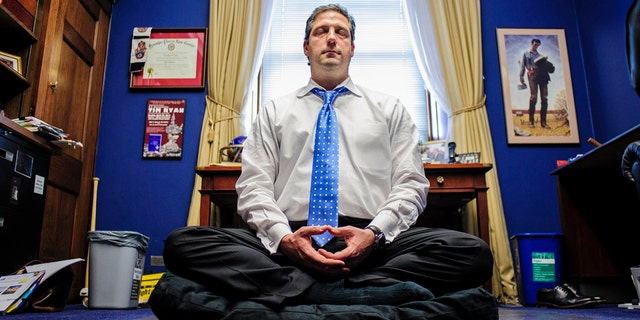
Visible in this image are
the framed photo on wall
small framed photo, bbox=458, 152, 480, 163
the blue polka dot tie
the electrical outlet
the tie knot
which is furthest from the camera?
the framed photo on wall

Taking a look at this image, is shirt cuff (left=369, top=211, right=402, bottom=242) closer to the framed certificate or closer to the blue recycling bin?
the blue recycling bin

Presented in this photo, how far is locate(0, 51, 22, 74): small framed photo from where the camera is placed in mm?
2584

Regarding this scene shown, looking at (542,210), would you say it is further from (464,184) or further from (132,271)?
(132,271)

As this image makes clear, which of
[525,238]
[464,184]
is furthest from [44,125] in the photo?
Result: [525,238]

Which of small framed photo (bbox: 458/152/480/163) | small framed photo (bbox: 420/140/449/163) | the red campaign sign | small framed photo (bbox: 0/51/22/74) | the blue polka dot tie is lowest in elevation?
the blue polka dot tie

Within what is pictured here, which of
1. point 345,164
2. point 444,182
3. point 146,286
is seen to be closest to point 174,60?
point 146,286

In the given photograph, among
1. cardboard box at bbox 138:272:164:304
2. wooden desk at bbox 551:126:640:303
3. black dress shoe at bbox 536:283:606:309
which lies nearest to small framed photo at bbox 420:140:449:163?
wooden desk at bbox 551:126:640:303

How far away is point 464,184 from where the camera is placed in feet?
8.54

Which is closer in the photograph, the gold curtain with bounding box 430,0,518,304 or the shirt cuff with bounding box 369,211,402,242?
the shirt cuff with bounding box 369,211,402,242

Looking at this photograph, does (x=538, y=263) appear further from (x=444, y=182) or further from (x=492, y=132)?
(x=492, y=132)

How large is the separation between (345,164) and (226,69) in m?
1.91

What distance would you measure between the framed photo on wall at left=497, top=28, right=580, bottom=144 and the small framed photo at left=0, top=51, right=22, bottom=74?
9.70 ft

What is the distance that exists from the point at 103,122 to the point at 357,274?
2.56m

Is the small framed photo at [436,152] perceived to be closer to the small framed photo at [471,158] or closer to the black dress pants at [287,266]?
the small framed photo at [471,158]
